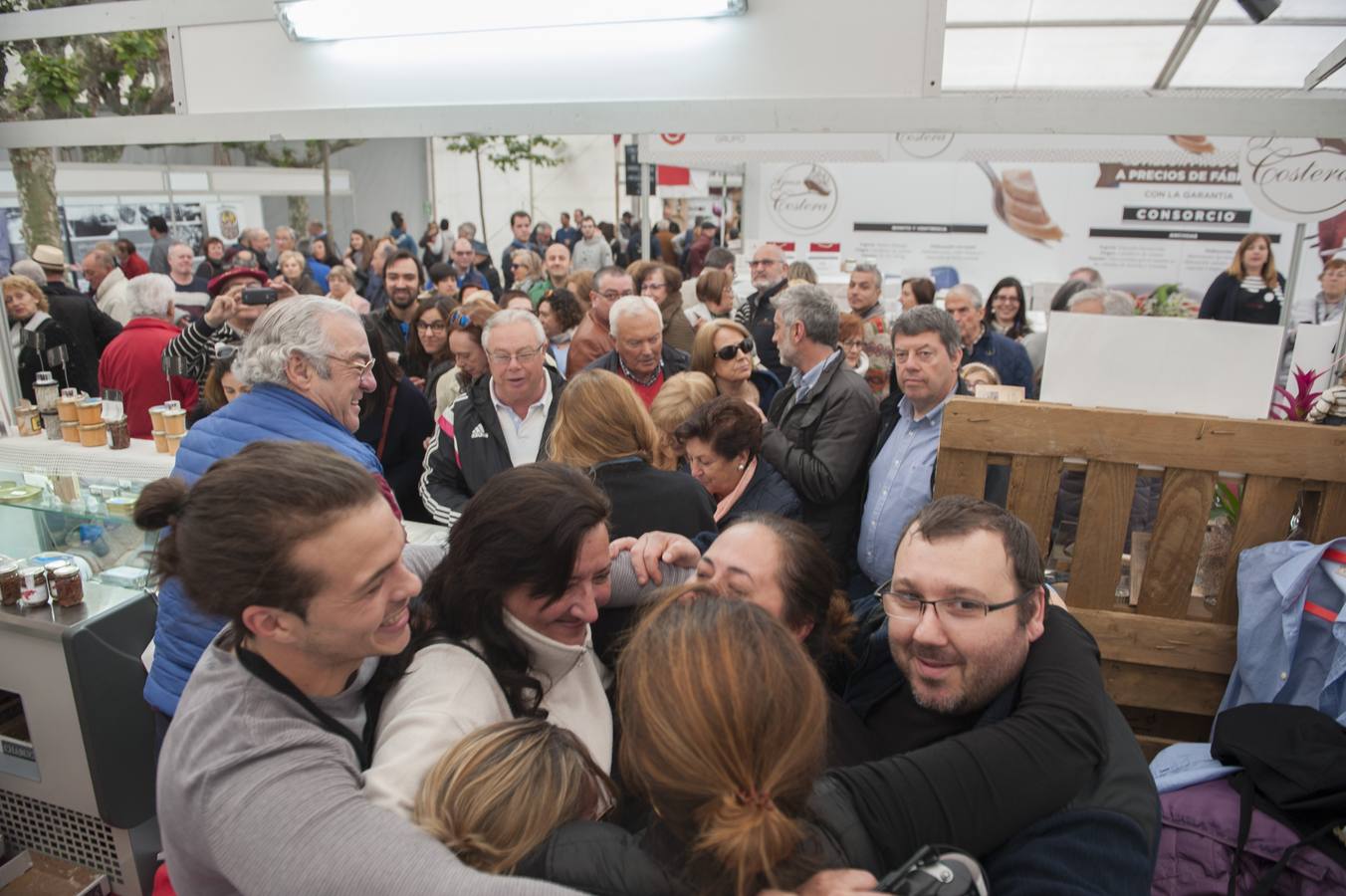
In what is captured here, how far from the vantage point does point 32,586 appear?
245 centimetres

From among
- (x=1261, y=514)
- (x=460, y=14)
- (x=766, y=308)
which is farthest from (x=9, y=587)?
(x=766, y=308)

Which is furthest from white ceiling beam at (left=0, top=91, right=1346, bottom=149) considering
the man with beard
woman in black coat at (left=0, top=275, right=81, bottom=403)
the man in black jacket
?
the man in black jacket

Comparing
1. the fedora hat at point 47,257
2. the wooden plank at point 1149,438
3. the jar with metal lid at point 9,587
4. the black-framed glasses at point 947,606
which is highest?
the fedora hat at point 47,257

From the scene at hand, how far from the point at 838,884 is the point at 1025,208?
9.26 meters

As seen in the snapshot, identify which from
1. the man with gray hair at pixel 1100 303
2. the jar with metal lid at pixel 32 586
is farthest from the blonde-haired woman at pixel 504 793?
the man with gray hair at pixel 1100 303

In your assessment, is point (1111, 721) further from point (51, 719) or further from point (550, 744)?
point (51, 719)

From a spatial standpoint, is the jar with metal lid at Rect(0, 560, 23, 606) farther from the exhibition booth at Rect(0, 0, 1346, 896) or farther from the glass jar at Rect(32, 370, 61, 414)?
the glass jar at Rect(32, 370, 61, 414)

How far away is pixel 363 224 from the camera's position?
66.5ft

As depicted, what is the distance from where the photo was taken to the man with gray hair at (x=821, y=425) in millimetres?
3000

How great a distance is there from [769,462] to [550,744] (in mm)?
1951

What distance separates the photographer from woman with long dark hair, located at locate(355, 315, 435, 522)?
3395mm

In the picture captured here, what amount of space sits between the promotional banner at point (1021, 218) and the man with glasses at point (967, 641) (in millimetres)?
7507

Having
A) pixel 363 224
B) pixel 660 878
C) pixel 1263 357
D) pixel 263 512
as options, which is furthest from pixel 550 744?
pixel 363 224

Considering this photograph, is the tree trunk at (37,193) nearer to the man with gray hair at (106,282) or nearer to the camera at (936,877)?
the man with gray hair at (106,282)
